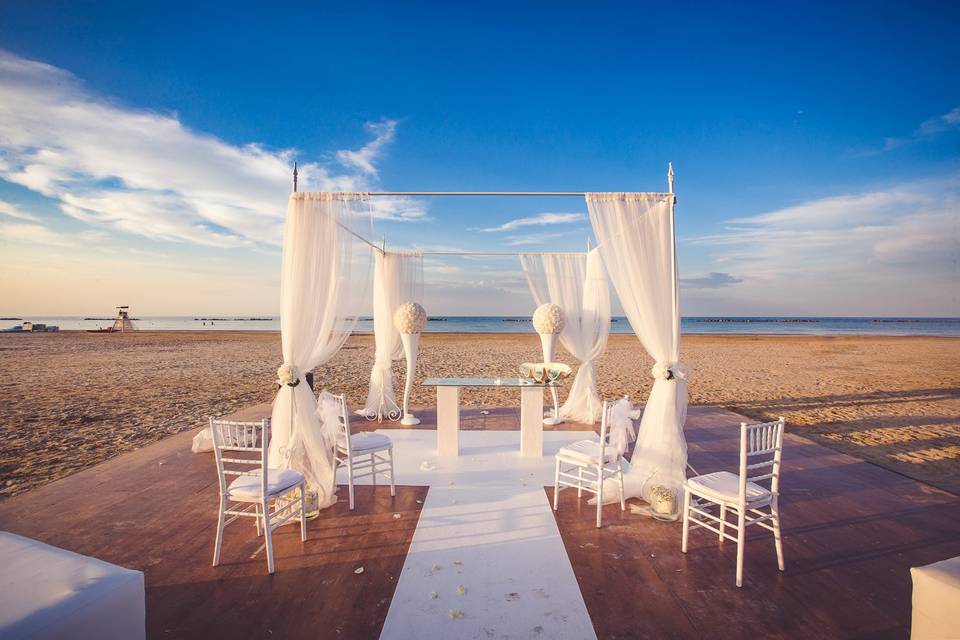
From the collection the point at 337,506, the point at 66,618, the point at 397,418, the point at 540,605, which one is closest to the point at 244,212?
the point at 397,418

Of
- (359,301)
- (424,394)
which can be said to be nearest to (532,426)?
(359,301)

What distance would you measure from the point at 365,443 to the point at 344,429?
232mm

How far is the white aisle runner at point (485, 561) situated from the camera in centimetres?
216

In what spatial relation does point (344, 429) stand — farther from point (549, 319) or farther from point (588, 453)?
point (549, 319)

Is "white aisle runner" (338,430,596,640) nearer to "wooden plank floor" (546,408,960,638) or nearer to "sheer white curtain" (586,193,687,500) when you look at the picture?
"wooden plank floor" (546,408,960,638)

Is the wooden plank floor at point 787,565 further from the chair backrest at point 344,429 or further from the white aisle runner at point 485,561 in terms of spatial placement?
the chair backrest at point 344,429

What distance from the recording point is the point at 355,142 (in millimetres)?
7250

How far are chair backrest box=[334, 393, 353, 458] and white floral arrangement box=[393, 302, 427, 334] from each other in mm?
2116

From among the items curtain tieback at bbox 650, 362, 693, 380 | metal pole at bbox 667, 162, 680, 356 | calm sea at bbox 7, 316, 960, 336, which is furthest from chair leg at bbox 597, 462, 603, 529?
calm sea at bbox 7, 316, 960, 336

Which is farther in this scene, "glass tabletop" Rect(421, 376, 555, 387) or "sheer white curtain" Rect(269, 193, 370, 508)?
"glass tabletop" Rect(421, 376, 555, 387)

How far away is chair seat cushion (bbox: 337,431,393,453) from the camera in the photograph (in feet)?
12.0

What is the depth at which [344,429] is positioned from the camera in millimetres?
3756

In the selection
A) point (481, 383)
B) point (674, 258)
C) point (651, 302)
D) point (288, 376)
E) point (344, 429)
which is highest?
point (674, 258)

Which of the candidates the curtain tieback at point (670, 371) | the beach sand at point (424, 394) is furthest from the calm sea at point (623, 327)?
the curtain tieback at point (670, 371)
